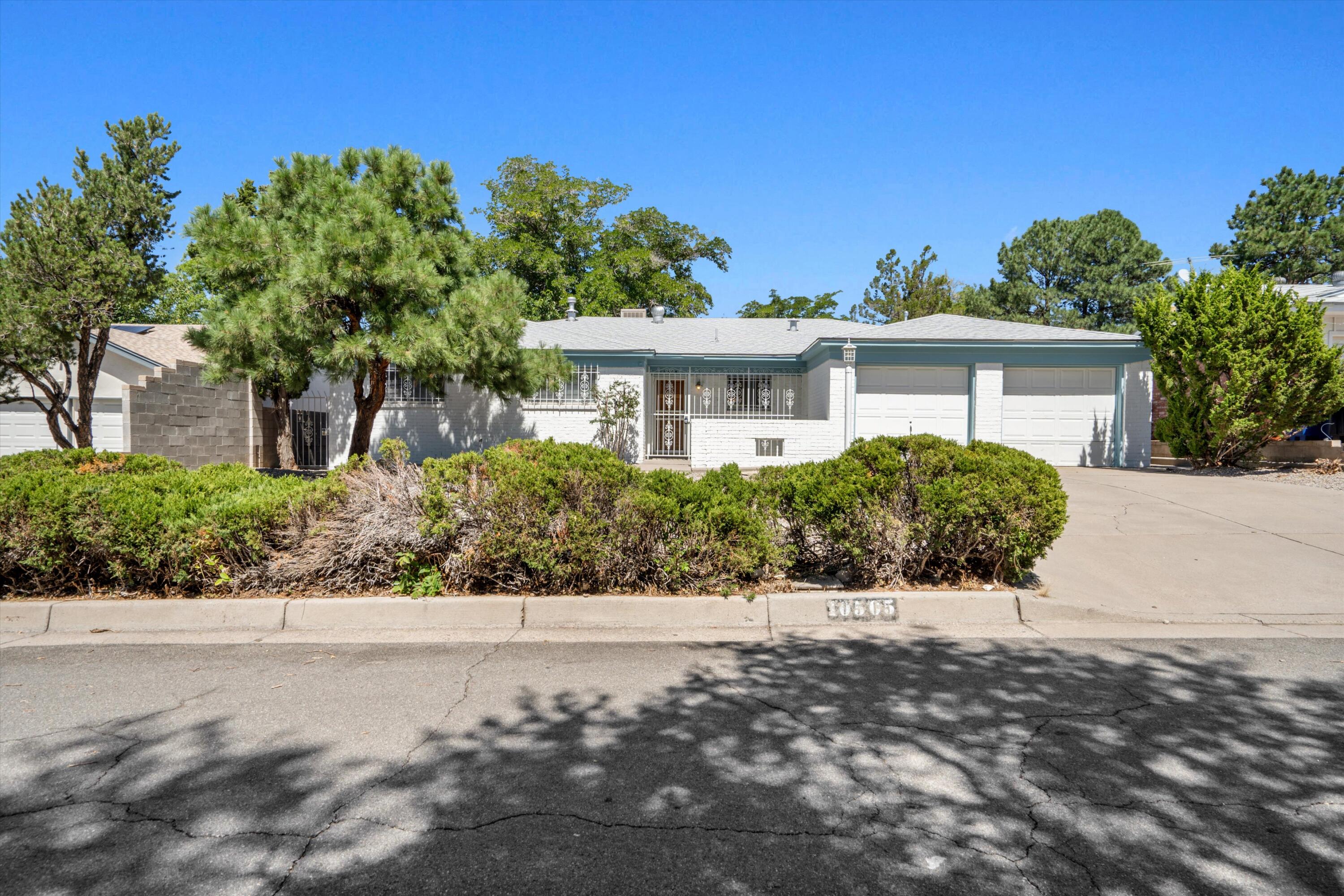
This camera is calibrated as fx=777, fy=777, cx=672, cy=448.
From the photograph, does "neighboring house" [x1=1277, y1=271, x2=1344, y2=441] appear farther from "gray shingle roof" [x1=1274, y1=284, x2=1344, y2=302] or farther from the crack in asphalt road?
the crack in asphalt road

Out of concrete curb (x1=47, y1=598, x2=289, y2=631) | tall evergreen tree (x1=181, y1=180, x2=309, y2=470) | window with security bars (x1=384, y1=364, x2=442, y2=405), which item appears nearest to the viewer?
concrete curb (x1=47, y1=598, x2=289, y2=631)

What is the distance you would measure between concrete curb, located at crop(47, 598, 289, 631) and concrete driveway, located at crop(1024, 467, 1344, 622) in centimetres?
584

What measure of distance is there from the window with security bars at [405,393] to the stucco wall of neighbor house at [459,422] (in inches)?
3.9

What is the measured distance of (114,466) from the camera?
738 cm

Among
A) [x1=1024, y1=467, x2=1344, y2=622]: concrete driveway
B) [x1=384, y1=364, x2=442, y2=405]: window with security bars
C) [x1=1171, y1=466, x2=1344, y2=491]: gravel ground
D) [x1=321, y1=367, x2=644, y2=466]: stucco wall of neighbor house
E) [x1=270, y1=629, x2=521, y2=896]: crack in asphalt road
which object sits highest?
[x1=384, y1=364, x2=442, y2=405]: window with security bars

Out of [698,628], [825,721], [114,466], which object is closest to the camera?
[825,721]

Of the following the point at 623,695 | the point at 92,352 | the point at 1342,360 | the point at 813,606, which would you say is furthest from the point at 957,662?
the point at 92,352

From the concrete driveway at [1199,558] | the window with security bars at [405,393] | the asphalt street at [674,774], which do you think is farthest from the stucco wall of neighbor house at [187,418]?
the concrete driveway at [1199,558]

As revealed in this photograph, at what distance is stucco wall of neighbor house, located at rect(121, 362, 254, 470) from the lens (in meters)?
15.3

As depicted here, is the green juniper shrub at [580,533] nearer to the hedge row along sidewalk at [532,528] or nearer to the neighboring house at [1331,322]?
the hedge row along sidewalk at [532,528]

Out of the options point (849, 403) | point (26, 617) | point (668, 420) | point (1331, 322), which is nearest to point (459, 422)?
point (668, 420)

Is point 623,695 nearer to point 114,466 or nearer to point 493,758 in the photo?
point 493,758

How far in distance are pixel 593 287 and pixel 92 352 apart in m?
19.5

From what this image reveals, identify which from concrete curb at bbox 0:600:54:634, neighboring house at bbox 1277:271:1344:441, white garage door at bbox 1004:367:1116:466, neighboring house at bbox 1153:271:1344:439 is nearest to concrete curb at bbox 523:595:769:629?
concrete curb at bbox 0:600:54:634
